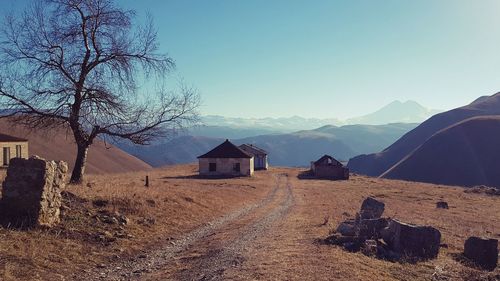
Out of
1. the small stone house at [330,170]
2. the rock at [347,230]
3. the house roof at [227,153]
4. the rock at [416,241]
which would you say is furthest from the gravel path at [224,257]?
the small stone house at [330,170]

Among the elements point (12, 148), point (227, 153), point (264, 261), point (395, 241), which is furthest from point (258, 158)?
point (264, 261)

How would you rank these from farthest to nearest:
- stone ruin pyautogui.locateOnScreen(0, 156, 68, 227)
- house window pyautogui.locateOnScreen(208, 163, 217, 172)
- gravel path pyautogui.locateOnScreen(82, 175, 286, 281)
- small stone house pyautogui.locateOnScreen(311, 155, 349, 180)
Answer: small stone house pyautogui.locateOnScreen(311, 155, 349, 180), house window pyautogui.locateOnScreen(208, 163, 217, 172), stone ruin pyautogui.locateOnScreen(0, 156, 68, 227), gravel path pyautogui.locateOnScreen(82, 175, 286, 281)

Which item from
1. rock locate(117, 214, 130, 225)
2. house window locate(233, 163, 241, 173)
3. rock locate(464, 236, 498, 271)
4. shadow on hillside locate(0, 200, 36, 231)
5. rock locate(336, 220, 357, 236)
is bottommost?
rock locate(464, 236, 498, 271)

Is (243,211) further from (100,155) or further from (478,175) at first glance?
(478,175)

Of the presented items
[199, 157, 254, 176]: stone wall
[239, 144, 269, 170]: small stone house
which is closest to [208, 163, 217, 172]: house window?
[199, 157, 254, 176]: stone wall

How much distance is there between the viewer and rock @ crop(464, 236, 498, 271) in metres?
14.7

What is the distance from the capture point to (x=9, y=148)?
55.3 meters

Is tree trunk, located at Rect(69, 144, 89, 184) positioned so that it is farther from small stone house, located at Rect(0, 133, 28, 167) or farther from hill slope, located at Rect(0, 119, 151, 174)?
hill slope, located at Rect(0, 119, 151, 174)

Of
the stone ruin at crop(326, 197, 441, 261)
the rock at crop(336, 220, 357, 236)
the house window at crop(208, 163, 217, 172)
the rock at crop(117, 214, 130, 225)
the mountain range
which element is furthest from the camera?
the mountain range

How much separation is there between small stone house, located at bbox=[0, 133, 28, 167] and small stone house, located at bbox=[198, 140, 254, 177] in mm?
23367

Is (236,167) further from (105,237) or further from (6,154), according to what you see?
(105,237)

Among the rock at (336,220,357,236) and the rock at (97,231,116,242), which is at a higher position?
the rock at (97,231,116,242)

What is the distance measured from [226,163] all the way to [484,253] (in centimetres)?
5010

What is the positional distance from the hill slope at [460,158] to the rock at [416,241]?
143m
